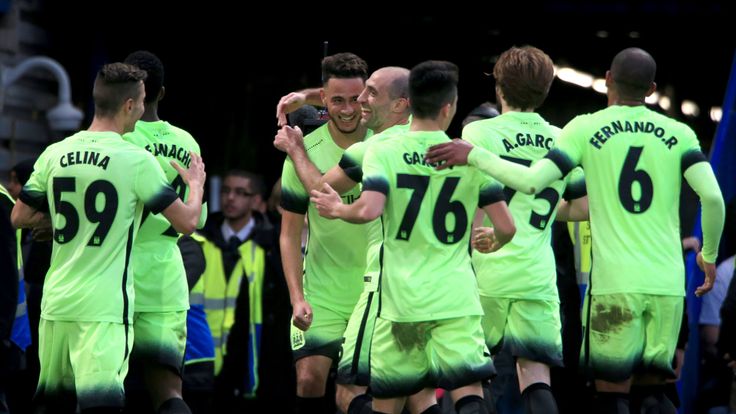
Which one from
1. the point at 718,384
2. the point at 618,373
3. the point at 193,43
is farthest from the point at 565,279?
the point at 193,43

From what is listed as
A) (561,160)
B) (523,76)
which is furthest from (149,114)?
(561,160)

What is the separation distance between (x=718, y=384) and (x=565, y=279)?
1977 millimetres

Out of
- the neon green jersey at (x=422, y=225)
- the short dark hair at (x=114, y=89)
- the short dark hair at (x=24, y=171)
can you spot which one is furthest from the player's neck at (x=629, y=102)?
the short dark hair at (x=24, y=171)

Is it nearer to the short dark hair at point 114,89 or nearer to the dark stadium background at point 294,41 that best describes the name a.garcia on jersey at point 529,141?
the short dark hair at point 114,89

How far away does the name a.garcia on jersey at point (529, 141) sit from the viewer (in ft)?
30.0

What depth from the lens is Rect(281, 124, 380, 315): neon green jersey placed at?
378 inches

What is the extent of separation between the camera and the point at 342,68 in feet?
31.4

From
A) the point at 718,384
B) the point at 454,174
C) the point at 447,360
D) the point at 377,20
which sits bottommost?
the point at 718,384

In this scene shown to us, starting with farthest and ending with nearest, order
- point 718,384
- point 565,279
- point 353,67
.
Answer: point 718,384 → point 565,279 → point 353,67

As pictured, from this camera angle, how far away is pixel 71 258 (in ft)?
28.5

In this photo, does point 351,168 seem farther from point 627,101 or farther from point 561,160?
point 627,101

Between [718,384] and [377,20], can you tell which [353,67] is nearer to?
[718,384]

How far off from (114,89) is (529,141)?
2.32 metres

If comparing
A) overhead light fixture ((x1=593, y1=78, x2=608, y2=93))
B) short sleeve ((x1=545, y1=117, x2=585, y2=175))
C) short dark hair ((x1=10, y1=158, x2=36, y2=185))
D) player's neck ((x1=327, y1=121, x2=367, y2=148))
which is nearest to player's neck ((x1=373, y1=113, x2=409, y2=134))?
player's neck ((x1=327, y1=121, x2=367, y2=148))
